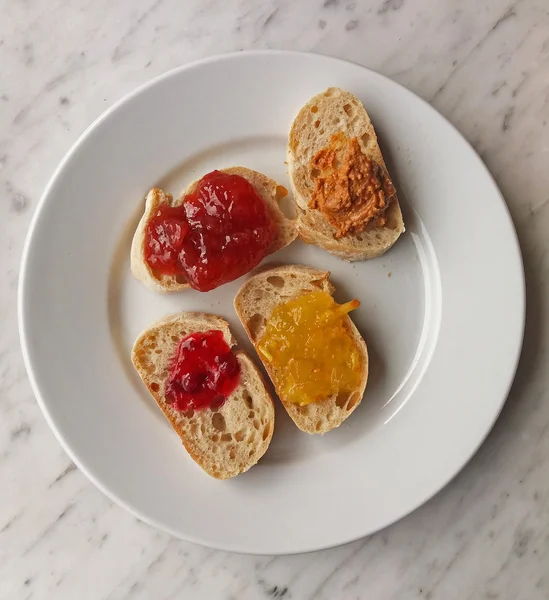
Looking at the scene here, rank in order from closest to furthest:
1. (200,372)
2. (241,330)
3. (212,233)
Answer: (212,233) → (200,372) → (241,330)

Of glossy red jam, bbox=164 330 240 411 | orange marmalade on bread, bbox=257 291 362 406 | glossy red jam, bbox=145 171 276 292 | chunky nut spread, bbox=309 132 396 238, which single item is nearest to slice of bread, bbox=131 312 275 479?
glossy red jam, bbox=164 330 240 411

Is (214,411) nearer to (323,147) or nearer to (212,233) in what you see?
(212,233)

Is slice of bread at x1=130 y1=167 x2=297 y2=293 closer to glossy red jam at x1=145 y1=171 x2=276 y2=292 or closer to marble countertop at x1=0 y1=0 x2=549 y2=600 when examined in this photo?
glossy red jam at x1=145 y1=171 x2=276 y2=292

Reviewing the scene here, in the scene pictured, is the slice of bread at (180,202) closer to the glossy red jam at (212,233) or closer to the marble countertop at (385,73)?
the glossy red jam at (212,233)

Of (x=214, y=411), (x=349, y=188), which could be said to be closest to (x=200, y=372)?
(x=214, y=411)

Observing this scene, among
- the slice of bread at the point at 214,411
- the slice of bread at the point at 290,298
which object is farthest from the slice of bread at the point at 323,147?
the slice of bread at the point at 214,411

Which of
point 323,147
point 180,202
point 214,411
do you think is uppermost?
point 180,202
